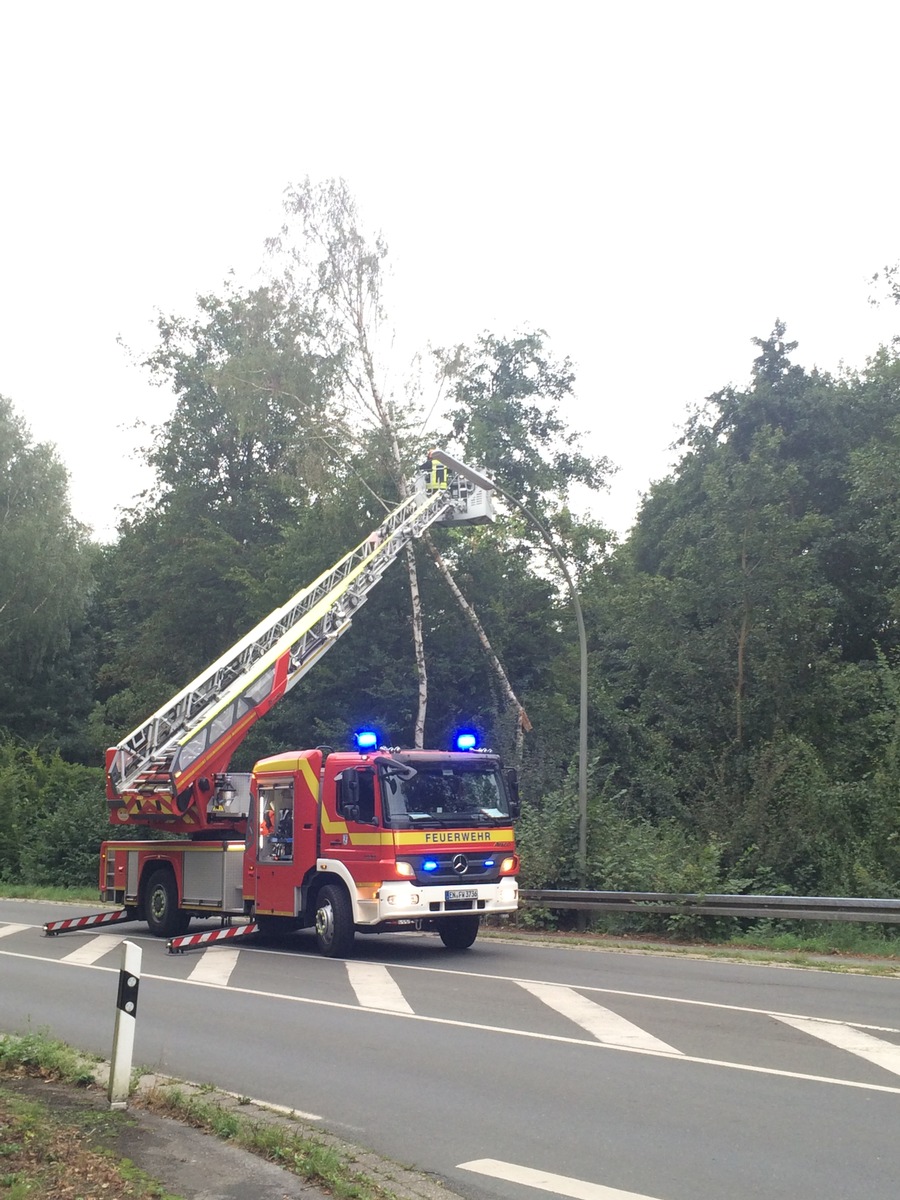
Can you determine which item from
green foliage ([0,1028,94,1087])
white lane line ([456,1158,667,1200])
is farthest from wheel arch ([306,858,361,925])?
white lane line ([456,1158,667,1200])

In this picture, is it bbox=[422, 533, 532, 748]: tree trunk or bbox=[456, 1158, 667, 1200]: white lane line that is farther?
bbox=[422, 533, 532, 748]: tree trunk

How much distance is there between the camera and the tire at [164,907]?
1890 centimetres

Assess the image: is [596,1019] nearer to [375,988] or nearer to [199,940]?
[375,988]

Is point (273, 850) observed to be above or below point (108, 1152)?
above

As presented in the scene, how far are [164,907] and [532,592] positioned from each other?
20.7 metres

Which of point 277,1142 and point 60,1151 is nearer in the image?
point 60,1151

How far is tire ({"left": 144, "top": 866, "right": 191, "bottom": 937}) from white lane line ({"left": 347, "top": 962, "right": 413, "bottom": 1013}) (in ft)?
15.4

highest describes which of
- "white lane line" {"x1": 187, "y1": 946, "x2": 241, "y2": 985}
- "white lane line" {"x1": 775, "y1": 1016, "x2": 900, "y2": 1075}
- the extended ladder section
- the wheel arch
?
the extended ladder section

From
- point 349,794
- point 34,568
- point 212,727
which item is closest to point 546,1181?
point 349,794

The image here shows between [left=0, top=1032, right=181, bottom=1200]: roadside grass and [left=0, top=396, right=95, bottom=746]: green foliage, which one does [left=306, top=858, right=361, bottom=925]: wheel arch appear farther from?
[left=0, top=396, right=95, bottom=746]: green foliage

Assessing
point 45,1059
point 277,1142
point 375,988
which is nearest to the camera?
point 277,1142

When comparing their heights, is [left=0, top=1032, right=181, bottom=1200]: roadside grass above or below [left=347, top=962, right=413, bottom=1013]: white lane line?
above

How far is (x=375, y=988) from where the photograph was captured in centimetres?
1285

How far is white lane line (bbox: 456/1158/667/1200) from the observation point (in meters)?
5.64
